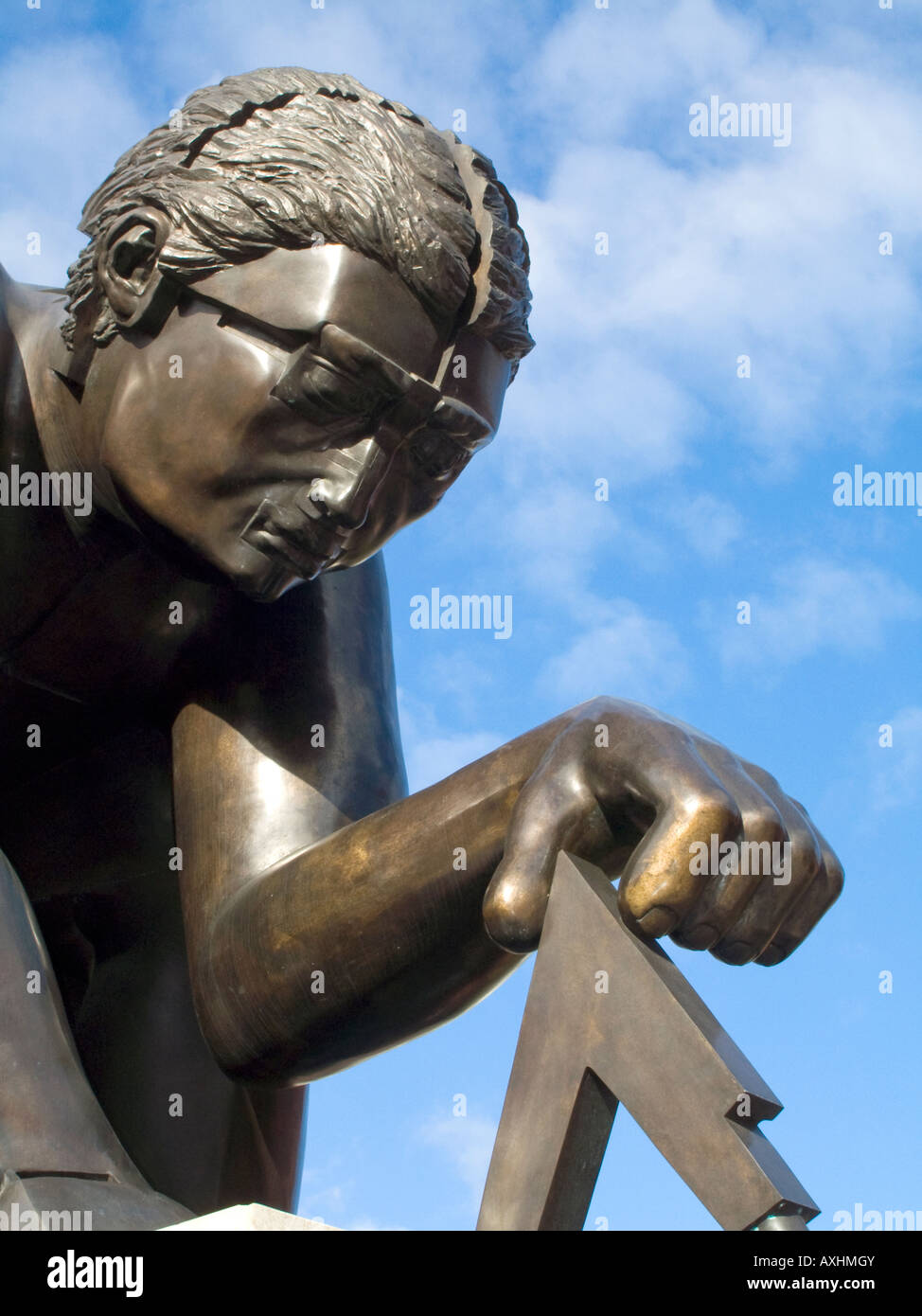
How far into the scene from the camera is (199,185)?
446 centimetres

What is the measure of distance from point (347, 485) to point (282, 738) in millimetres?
Answer: 812

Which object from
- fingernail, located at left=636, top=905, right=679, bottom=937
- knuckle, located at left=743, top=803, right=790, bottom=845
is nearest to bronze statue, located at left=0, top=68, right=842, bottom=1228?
knuckle, located at left=743, top=803, right=790, bottom=845

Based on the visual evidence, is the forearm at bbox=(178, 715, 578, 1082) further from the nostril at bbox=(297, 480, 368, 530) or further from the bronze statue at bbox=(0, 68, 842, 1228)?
the nostril at bbox=(297, 480, 368, 530)

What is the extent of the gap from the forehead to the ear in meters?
0.11

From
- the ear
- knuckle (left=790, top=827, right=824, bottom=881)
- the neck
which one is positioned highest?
the ear

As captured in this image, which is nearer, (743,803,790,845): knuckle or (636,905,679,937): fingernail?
(636,905,679,937): fingernail

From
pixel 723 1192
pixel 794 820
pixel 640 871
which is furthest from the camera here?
pixel 794 820

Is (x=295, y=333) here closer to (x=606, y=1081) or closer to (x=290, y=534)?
(x=290, y=534)

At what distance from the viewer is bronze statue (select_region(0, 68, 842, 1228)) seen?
373cm

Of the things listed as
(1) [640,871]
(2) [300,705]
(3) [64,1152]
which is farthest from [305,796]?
(1) [640,871]

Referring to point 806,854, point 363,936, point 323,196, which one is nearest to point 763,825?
point 806,854

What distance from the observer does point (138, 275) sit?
445cm

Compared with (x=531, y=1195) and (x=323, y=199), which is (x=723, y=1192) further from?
(x=323, y=199)

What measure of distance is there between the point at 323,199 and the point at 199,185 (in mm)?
335
